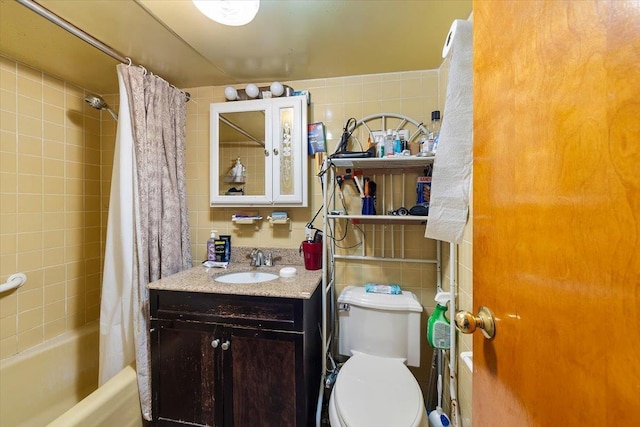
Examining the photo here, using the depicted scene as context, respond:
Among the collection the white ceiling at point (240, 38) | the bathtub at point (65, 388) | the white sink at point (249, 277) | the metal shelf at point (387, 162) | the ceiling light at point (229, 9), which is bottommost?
the bathtub at point (65, 388)

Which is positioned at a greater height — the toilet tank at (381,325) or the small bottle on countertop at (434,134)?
the small bottle on countertop at (434,134)

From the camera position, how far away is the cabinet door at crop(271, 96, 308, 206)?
1.62 m

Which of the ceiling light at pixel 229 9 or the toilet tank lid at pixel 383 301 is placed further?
the toilet tank lid at pixel 383 301

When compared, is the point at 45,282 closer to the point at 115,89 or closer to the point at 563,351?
the point at 115,89

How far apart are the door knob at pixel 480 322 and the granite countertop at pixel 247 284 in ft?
2.46

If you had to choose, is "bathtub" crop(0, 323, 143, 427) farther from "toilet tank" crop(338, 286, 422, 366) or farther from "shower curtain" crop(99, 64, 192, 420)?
"toilet tank" crop(338, 286, 422, 366)

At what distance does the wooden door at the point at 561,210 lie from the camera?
282mm

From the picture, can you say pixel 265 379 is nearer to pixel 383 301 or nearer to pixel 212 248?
pixel 383 301

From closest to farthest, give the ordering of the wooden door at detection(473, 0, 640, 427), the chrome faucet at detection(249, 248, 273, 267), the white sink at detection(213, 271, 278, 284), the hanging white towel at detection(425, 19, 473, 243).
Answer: the wooden door at detection(473, 0, 640, 427)
the hanging white towel at detection(425, 19, 473, 243)
the white sink at detection(213, 271, 278, 284)
the chrome faucet at detection(249, 248, 273, 267)

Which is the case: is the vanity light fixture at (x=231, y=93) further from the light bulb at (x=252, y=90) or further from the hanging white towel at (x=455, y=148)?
the hanging white towel at (x=455, y=148)

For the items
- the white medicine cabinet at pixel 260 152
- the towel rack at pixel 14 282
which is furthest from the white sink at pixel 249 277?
the towel rack at pixel 14 282

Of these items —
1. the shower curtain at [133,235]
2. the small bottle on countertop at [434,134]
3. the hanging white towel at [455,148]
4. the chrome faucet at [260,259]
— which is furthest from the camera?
the chrome faucet at [260,259]

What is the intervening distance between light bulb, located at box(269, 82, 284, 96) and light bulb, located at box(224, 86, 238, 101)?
278 millimetres

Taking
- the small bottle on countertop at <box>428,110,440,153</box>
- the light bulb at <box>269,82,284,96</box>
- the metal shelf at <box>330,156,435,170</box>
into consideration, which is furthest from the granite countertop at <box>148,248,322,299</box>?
the light bulb at <box>269,82,284,96</box>
